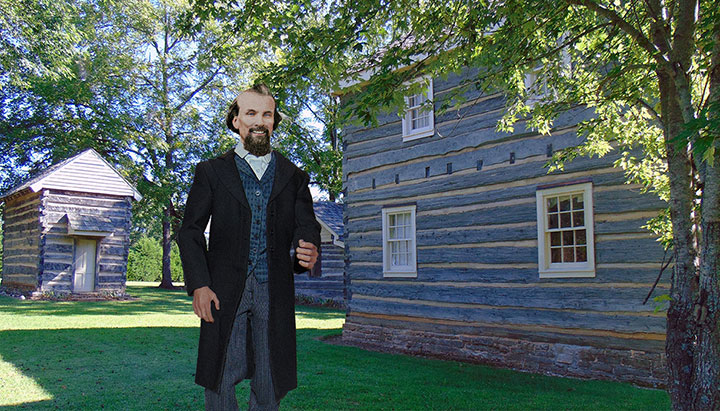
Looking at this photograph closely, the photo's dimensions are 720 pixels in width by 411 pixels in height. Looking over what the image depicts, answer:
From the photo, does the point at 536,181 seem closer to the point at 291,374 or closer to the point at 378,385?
the point at 378,385

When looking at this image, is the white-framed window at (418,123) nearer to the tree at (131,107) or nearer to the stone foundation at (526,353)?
the stone foundation at (526,353)

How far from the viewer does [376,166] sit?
14188 millimetres

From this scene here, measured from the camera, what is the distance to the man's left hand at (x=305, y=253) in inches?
126

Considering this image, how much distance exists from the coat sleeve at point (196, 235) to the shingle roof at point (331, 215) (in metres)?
22.0

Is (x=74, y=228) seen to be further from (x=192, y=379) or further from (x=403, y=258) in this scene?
(x=192, y=379)

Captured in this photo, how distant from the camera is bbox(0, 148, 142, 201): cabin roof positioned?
22.6m

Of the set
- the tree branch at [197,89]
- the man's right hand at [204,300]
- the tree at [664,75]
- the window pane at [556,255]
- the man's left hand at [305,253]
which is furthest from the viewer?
the tree branch at [197,89]

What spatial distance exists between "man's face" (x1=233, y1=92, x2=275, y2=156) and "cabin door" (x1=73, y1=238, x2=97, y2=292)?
2281 centimetres

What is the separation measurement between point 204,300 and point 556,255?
8.60 meters

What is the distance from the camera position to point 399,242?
13.8m

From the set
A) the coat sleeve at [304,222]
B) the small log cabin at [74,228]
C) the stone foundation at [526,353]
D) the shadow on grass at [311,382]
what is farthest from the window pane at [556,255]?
the small log cabin at [74,228]

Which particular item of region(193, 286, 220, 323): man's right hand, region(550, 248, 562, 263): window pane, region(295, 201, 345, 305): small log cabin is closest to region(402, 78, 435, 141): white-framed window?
region(550, 248, 562, 263): window pane

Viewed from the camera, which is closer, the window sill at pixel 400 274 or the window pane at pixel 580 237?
the window pane at pixel 580 237

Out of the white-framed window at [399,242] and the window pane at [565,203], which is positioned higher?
the window pane at [565,203]
